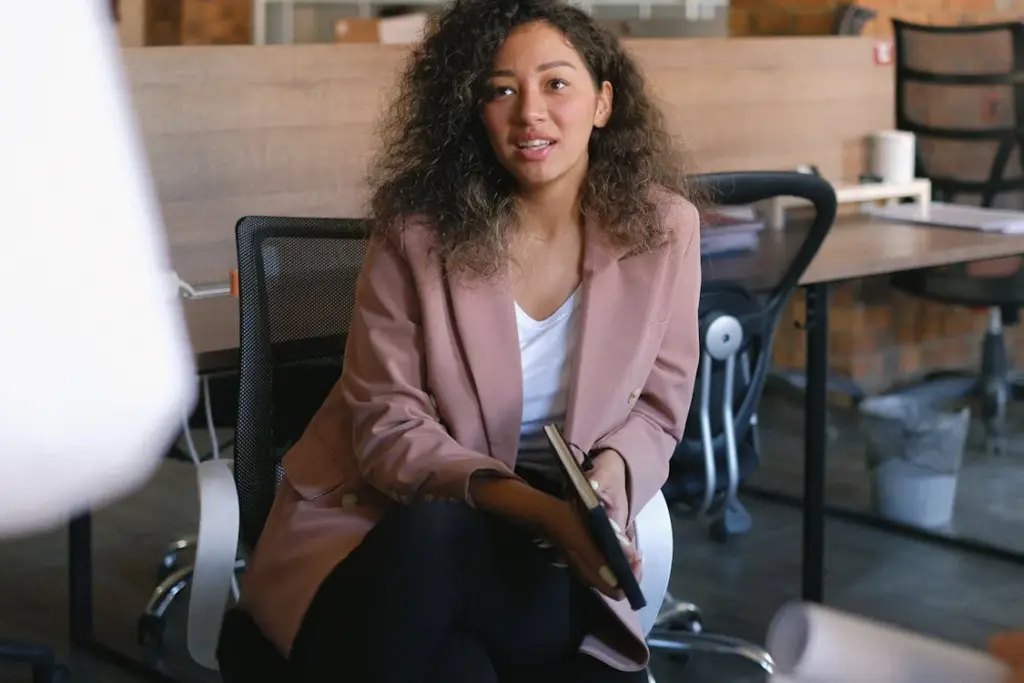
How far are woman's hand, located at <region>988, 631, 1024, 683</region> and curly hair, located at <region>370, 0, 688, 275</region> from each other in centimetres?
85

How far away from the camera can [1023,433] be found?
3.63 m

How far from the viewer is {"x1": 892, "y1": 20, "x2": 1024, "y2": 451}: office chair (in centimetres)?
350

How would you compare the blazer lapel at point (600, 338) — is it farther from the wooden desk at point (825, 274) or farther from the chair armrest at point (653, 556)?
the wooden desk at point (825, 274)

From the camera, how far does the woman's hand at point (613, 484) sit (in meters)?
1.42

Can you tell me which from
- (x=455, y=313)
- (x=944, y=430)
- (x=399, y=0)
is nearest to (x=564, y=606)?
(x=455, y=313)

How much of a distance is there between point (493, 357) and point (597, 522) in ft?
1.18

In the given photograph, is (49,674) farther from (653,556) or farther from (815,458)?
(815,458)

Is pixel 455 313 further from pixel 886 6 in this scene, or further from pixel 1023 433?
pixel 886 6

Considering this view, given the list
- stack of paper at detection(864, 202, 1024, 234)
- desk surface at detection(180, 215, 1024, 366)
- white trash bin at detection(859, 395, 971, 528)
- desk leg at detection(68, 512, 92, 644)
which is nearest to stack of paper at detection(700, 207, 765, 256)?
desk surface at detection(180, 215, 1024, 366)

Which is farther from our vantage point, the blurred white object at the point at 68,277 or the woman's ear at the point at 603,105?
the woman's ear at the point at 603,105

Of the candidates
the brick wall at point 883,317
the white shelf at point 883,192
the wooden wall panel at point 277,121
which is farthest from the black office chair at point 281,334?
the brick wall at point 883,317

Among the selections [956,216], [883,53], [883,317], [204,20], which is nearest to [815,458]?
[956,216]

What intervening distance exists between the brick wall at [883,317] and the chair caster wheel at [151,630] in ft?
7.19

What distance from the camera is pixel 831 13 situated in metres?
3.90
